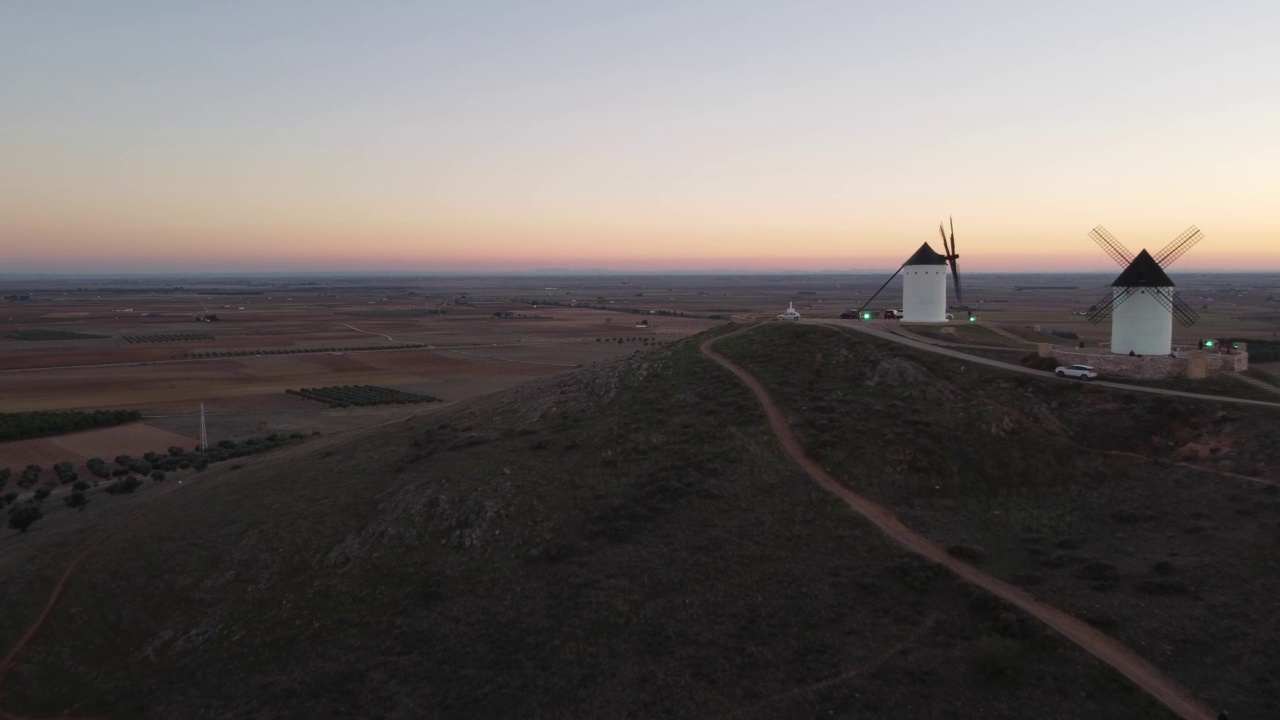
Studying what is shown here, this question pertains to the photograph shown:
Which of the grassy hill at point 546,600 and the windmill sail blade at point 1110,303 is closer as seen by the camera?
the grassy hill at point 546,600

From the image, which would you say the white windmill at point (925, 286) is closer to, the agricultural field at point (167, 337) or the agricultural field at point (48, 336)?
the agricultural field at point (167, 337)

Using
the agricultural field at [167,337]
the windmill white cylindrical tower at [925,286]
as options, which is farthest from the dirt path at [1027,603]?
the agricultural field at [167,337]

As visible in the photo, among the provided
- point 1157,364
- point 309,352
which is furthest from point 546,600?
point 309,352

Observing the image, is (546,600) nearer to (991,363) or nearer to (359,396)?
(991,363)

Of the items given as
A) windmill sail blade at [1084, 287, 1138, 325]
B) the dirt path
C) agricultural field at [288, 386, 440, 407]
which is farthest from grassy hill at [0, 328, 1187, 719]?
agricultural field at [288, 386, 440, 407]

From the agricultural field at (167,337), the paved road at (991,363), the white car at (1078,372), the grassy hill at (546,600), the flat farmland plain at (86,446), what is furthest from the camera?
the agricultural field at (167,337)

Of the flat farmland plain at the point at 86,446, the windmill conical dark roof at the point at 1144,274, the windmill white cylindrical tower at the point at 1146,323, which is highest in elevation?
the windmill conical dark roof at the point at 1144,274

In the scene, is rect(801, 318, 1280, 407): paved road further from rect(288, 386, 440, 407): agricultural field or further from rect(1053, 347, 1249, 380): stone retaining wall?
rect(288, 386, 440, 407): agricultural field
